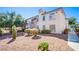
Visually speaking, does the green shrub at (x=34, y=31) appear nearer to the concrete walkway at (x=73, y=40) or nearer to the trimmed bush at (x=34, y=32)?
the trimmed bush at (x=34, y=32)

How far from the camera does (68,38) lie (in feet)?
13.1

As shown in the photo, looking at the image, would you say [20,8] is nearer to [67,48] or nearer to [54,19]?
[54,19]

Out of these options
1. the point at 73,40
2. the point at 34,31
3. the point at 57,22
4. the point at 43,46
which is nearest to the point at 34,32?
the point at 34,31

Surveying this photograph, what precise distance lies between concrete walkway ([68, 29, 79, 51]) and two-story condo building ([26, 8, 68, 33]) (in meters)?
0.21

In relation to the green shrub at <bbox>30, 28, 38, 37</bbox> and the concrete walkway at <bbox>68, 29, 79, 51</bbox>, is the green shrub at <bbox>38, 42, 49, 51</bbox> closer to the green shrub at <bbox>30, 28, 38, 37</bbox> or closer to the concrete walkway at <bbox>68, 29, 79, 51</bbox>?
the green shrub at <bbox>30, 28, 38, 37</bbox>

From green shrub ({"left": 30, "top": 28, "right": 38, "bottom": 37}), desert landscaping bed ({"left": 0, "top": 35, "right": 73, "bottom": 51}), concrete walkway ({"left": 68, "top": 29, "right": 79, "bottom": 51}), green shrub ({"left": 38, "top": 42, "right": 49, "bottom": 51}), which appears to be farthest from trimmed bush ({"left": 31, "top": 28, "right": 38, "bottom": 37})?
concrete walkway ({"left": 68, "top": 29, "right": 79, "bottom": 51})

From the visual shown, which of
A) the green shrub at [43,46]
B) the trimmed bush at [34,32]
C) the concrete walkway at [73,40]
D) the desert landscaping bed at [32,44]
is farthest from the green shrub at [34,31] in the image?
the concrete walkway at [73,40]

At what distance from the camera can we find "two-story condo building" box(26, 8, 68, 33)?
3.95m

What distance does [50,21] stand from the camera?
157 inches

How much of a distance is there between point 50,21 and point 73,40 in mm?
624

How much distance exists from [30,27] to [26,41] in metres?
0.31

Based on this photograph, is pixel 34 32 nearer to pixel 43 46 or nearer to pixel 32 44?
pixel 32 44

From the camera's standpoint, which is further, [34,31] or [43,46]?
[34,31]
